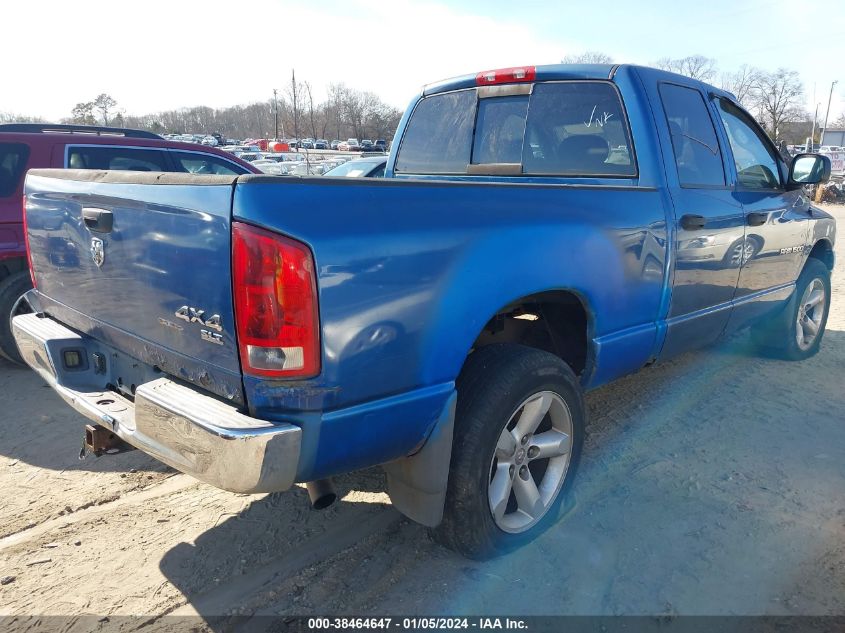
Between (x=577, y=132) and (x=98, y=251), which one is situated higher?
(x=577, y=132)

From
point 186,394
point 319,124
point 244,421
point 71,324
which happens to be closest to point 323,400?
point 244,421

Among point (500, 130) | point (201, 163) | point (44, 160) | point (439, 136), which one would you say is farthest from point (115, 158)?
point (500, 130)

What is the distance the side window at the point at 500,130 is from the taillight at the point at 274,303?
2.25 meters

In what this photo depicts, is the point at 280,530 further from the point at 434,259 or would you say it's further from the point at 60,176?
the point at 60,176

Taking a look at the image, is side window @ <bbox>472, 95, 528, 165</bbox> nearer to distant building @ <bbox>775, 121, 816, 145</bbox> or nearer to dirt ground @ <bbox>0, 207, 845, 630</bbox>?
dirt ground @ <bbox>0, 207, 845, 630</bbox>

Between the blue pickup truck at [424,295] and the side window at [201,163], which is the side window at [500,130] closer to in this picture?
the blue pickup truck at [424,295]

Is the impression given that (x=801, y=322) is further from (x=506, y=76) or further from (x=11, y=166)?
(x=11, y=166)

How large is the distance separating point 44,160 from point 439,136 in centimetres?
339

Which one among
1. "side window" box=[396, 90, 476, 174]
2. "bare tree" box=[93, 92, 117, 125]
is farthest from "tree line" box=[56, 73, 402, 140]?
"side window" box=[396, 90, 476, 174]

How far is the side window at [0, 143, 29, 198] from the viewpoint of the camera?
16.0ft

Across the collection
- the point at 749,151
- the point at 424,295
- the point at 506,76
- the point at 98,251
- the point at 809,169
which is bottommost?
the point at 424,295

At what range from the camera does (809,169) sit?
4.15 metres

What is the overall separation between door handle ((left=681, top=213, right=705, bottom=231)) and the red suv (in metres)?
4.43

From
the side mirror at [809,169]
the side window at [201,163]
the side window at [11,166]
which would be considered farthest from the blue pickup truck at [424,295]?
the side window at [201,163]
